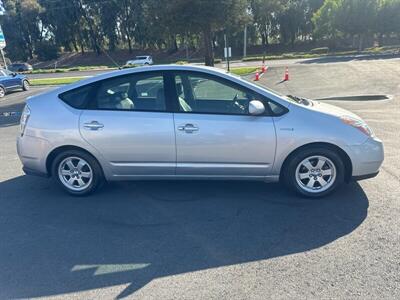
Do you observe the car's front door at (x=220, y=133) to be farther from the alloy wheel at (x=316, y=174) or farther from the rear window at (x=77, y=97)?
the rear window at (x=77, y=97)

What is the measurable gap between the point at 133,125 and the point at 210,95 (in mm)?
1068

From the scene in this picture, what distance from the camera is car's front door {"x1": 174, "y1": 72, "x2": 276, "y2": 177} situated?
12.7ft

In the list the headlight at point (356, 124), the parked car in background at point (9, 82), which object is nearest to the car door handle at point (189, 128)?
the headlight at point (356, 124)

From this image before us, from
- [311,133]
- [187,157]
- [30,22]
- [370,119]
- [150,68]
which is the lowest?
[370,119]

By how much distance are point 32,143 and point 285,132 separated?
322 cm

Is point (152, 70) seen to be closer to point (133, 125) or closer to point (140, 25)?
point (133, 125)

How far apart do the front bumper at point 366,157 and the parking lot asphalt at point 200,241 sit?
0.33m

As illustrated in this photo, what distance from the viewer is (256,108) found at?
377cm

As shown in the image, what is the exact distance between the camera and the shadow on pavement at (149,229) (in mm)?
2889

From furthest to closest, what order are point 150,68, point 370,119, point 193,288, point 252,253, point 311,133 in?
point 370,119 → point 150,68 → point 311,133 → point 252,253 → point 193,288

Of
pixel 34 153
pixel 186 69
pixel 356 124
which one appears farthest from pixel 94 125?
pixel 356 124

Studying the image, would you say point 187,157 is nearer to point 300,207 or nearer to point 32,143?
point 300,207

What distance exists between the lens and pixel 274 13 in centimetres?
5450

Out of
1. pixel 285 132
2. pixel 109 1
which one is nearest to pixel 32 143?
pixel 285 132
